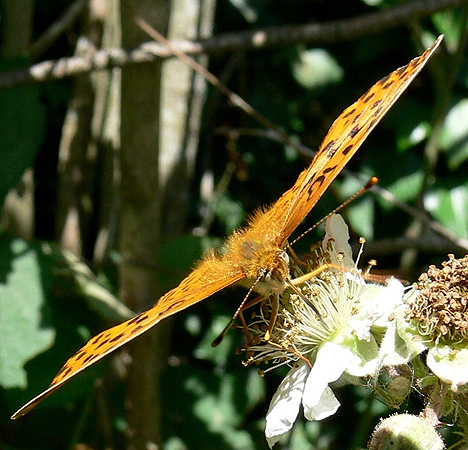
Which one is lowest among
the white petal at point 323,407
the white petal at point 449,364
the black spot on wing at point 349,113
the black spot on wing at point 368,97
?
the white petal at point 449,364

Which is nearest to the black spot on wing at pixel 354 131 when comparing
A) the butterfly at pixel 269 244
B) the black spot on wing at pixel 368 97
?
the butterfly at pixel 269 244

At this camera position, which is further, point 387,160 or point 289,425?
point 387,160

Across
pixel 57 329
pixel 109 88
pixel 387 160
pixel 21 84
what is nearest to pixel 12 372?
pixel 57 329

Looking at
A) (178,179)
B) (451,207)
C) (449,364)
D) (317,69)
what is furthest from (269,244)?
(317,69)

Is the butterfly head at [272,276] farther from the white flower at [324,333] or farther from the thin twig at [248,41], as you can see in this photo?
the thin twig at [248,41]

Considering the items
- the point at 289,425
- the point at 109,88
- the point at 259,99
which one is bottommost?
the point at 289,425

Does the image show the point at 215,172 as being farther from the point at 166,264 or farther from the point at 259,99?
the point at 166,264

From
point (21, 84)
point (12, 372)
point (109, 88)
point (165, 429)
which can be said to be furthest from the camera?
point (109, 88)
